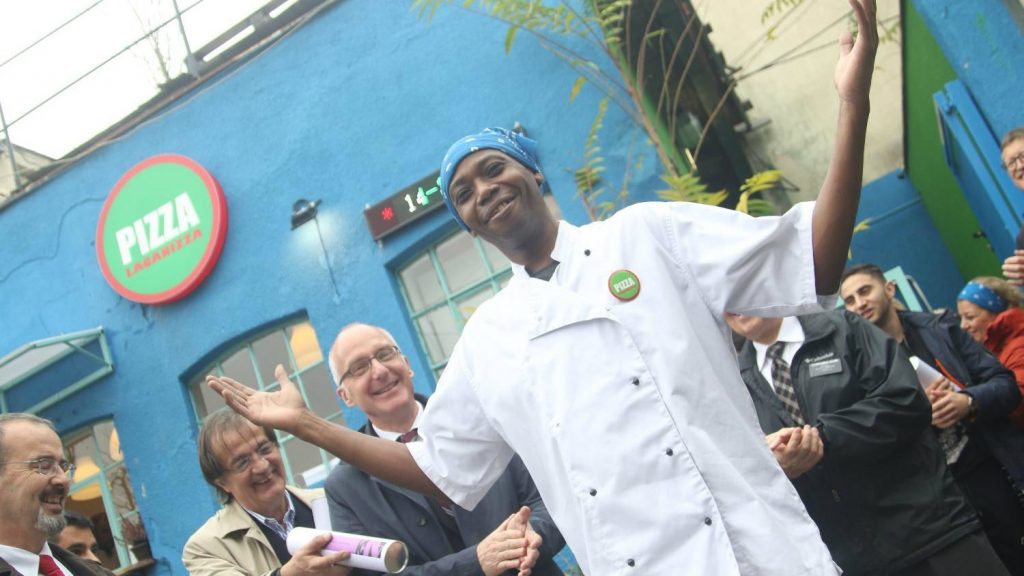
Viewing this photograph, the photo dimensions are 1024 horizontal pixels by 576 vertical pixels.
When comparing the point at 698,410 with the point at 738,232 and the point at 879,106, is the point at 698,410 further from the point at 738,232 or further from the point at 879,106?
the point at 879,106

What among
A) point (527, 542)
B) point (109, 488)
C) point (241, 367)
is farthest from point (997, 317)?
point (109, 488)

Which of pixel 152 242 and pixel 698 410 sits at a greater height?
pixel 152 242

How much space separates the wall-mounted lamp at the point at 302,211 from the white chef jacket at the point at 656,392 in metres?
5.54

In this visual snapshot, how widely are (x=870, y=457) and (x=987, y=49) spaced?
9.75 ft

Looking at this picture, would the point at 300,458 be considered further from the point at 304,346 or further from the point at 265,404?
the point at 265,404

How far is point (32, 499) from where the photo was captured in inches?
107

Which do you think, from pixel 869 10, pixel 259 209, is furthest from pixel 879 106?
pixel 869 10

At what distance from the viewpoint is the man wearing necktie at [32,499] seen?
265 centimetres

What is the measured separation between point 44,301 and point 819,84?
8.94 metres

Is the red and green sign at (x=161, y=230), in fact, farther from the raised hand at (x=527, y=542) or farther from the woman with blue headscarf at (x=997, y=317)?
the woman with blue headscarf at (x=997, y=317)

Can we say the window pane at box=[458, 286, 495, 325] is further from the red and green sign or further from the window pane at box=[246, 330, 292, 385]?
the red and green sign

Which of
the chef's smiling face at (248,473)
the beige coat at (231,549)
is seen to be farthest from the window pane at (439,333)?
the beige coat at (231,549)

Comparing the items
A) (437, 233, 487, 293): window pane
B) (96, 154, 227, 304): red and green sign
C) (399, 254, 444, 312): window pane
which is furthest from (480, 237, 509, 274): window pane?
(96, 154, 227, 304): red and green sign

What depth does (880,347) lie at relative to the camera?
2.87 meters
